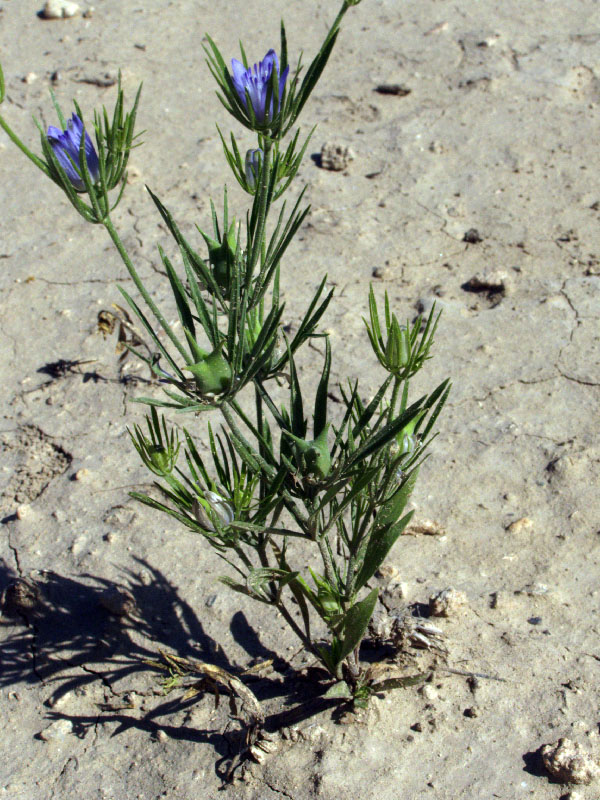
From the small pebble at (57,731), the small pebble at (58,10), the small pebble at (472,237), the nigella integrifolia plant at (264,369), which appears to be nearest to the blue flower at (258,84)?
the nigella integrifolia plant at (264,369)

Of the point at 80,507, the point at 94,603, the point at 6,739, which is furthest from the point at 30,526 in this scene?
the point at 6,739

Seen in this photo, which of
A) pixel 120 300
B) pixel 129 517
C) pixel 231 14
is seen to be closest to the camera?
pixel 129 517

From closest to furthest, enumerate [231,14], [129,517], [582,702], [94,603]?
[582,702] → [94,603] → [129,517] → [231,14]

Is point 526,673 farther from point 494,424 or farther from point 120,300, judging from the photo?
point 120,300

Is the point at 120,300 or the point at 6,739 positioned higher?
the point at 120,300

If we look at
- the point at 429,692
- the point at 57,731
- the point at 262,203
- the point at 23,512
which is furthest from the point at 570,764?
the point at 23,512

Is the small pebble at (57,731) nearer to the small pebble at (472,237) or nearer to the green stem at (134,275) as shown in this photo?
the green stem at (134,275)
